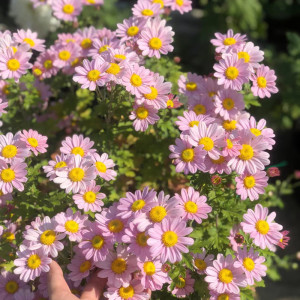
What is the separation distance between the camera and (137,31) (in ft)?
5.92

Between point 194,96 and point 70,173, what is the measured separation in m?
0.68

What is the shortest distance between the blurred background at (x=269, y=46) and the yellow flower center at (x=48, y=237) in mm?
1421

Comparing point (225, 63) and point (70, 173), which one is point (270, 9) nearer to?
point (225, 63)

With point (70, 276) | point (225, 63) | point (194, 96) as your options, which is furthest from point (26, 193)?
point (225, 63)

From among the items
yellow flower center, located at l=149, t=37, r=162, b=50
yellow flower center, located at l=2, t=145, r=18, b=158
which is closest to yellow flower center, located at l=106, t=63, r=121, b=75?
yellow flower center, located at l=149, t=37, r=162, b=50

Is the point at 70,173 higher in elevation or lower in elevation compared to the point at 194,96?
lower

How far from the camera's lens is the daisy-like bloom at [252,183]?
1.50 meters

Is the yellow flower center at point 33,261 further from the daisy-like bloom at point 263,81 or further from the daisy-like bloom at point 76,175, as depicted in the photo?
the daisy-like bloom at point 263,81

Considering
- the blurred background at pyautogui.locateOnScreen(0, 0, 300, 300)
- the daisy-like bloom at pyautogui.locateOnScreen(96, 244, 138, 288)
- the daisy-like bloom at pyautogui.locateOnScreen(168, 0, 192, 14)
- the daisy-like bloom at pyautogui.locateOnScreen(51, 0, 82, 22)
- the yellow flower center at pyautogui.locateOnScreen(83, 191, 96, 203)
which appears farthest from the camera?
the blurred background at pyautogui.locateOnScreen(0, 0, 300, 300)

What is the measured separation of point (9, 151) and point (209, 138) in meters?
0.73

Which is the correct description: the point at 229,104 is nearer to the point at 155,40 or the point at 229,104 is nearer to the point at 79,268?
the point at 155,40

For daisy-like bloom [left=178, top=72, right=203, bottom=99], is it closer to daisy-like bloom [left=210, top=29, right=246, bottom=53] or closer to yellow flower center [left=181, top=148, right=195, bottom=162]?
daisy-like bloom [left=210, top=29, right=246, bottom=53]

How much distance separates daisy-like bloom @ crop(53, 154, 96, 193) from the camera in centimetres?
143

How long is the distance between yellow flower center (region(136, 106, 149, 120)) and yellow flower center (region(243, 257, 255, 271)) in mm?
670
